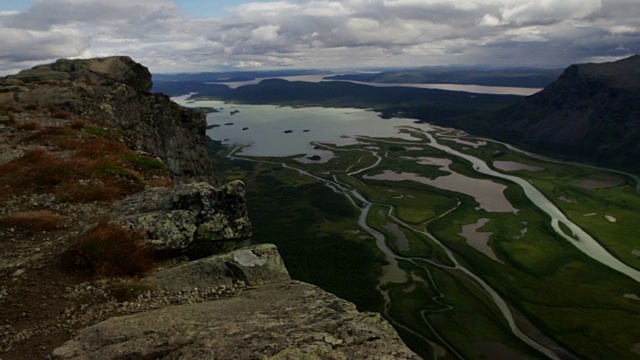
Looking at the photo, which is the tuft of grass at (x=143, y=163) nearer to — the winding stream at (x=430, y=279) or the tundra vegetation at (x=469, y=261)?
the tundra vegetation at (x=469, y=261)

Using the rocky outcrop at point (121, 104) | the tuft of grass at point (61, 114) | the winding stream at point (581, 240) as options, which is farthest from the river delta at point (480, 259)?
the tuft of grass at point (61, 114)

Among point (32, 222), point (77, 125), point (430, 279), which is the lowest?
point (430, 279)

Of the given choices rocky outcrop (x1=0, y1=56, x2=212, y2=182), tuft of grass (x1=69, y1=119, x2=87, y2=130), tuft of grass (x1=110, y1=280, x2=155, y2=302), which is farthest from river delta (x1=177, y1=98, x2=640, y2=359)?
tuft of grass (x1=110, y1=280, x2=155, y2=302)

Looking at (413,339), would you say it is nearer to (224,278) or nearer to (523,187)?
(224,278)

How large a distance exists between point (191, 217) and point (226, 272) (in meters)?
3.41

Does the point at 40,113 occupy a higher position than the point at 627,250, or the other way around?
the point at 40,113

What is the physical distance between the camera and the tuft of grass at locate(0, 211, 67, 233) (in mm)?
16281

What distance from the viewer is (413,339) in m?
77.4

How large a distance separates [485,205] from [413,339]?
10242 cm

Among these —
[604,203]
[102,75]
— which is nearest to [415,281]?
[102,75]

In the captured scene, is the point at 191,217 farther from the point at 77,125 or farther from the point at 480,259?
the point at 480,259

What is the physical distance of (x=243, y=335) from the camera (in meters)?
10.3

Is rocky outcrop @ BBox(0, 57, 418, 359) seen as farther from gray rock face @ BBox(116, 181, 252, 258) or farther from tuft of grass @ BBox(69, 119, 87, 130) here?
tuft of grass @ BBox(69, 119, 87, 130)

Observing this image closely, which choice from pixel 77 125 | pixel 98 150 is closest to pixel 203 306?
pixel 98 150
